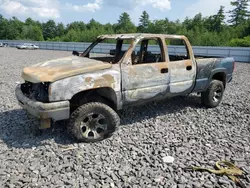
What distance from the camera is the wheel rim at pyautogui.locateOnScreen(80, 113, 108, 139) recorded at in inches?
163

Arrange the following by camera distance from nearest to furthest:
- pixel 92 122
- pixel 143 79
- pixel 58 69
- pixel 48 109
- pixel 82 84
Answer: pixel 48 109 → pixel 82 84 → pixel 58 69 → pixel 92 122 → pixel 143 79

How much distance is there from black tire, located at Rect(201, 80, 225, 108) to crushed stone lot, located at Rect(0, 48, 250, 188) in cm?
34

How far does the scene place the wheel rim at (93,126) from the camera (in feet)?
13.6

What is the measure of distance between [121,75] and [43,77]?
132 centimetres

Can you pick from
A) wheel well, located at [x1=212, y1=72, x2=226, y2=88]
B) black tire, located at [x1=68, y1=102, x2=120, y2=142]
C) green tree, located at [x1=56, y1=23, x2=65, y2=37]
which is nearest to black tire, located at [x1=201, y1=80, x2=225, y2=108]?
wheel well, located at [x1=212, y1=72, x2=226, y2=88]

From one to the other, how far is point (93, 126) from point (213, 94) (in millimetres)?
3369

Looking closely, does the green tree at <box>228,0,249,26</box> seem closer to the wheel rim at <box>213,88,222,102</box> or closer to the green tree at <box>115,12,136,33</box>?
the green tree at <box>115,12,136,33</box>

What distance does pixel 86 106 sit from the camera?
406 cm

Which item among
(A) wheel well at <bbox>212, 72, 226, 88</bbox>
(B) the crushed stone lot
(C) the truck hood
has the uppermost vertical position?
(C) the truck hood

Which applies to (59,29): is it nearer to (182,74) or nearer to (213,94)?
(213,94)

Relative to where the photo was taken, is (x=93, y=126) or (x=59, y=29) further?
(x=59, y=29)

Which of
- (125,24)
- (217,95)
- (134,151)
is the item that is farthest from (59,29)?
(134,151)

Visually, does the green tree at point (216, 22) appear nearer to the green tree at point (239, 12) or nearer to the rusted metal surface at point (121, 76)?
the green tree at point (239, 12)

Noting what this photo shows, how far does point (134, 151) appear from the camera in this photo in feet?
12.9
